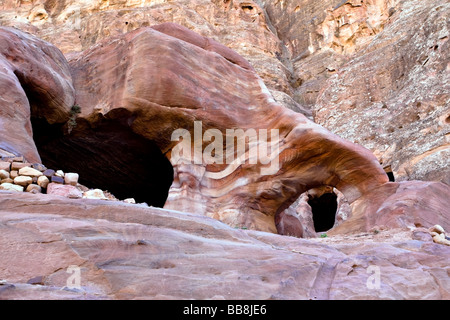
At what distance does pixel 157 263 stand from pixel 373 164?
9.00 metres

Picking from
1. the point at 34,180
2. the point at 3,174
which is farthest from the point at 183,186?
the point at 3,174

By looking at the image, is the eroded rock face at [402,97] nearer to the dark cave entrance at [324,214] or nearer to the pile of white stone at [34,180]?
the dark cave entrance at [324,214]

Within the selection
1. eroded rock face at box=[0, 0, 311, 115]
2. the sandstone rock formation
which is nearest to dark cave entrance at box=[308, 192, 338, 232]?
the sandstone rock formation

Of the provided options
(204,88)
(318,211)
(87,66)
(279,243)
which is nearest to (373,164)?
(204,88)

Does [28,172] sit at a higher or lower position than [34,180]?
higher

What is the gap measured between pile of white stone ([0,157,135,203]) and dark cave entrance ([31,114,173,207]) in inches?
189

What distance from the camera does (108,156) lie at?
1451 cm

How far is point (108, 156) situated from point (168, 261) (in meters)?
10.6

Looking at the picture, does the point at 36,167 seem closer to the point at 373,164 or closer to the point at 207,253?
the point at 207,253

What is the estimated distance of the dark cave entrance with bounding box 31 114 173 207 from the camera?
13203 millimetres

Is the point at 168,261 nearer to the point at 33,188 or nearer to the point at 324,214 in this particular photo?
the point at 33,188

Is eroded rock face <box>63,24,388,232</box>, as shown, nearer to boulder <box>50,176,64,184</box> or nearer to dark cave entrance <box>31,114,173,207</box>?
dark cave entrance <box>31,114,173,207</box>

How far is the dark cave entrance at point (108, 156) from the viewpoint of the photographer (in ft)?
43.3

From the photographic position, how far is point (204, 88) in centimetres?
1287
